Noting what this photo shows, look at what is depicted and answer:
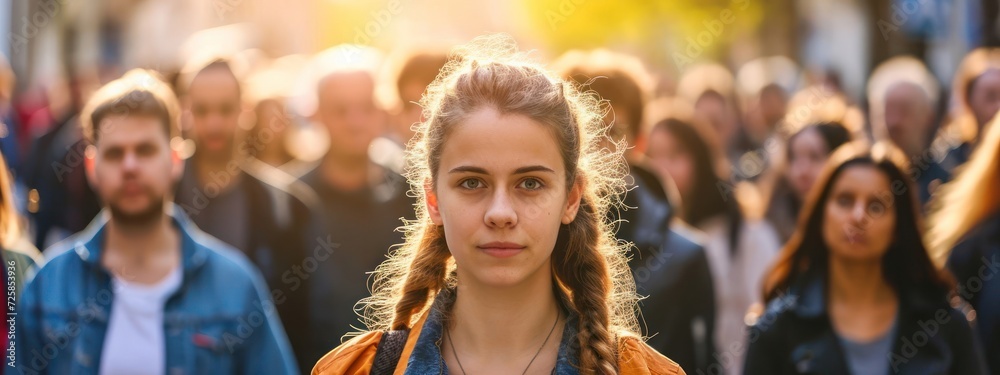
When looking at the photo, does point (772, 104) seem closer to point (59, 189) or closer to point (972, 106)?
point (972, 106)

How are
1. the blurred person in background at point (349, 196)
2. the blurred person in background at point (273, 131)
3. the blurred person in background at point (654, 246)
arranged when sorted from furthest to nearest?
the blurred person in background at point (273, 131)
the blurred person in background at point (349, 196)
the blurred person in background at point (654, 246)

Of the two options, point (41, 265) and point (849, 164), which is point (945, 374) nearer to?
point (849, 164)

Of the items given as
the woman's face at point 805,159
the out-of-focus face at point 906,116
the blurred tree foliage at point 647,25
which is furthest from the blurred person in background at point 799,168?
the blurred tree foliage at point 647,25

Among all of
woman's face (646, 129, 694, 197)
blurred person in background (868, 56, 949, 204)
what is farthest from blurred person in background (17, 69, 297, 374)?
blurred person in background (868, 56, 949, 204)

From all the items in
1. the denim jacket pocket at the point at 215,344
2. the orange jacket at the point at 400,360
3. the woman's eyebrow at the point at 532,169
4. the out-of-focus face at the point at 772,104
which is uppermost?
the out-of-focus face at the point at 772,104

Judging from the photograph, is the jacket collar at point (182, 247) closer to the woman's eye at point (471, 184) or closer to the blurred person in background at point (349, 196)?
the blurred person in background at point (349, 196)

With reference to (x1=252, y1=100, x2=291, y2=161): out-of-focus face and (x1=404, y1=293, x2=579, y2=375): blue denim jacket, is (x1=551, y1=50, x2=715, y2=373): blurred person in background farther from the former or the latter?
(x1=404, y1=293, x2=579, y2=375): blue denim jacket

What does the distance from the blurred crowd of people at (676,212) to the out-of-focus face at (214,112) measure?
0.01 meters

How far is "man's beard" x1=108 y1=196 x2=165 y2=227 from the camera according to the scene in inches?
218

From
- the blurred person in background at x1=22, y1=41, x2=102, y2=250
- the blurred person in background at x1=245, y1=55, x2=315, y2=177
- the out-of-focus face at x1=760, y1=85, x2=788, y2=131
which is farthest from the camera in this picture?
the out-of-focus face at x1=760, y1=85, x2=788, y2=131

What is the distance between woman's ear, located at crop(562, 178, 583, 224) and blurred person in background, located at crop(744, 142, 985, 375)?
2301 mm

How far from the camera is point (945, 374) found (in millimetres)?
5215

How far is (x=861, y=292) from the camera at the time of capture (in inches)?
218

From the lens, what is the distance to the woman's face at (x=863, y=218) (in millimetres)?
5562
